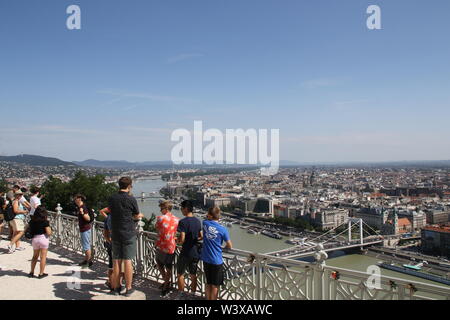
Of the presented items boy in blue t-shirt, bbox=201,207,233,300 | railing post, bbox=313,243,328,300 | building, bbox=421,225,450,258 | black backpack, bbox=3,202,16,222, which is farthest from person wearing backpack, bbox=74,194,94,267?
building, bbox=421,225,450,258

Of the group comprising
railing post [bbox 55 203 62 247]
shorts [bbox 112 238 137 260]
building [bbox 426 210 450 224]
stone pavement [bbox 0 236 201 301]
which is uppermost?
shorts [bbox 112 238 137 260]

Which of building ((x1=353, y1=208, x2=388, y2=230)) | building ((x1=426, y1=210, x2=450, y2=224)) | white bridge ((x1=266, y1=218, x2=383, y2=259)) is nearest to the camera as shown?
white bridge ((x1=266, y1=218, x2=383, y2=259))

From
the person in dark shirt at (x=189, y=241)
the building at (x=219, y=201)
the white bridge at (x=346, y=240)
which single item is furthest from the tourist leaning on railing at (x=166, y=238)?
the building at (x=219, y=201)

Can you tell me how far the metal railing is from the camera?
6.98 ft

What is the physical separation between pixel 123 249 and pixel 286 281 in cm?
131

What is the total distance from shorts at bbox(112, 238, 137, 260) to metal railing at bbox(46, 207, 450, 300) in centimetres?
46

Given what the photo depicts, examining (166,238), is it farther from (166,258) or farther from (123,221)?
(123,221)

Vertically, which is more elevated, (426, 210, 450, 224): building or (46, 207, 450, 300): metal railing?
(46, 207, 450, 300): metal railing

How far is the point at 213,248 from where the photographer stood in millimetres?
2572

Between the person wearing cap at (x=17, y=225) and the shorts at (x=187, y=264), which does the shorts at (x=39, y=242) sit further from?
the shorts at (x=187, y=264)

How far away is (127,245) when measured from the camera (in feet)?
9.25

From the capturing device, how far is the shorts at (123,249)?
111 inches

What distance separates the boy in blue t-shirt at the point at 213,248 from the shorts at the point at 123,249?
2.12 ft

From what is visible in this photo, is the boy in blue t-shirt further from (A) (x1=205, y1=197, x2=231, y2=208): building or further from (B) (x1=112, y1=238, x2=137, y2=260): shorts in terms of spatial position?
(A) (x1=205, y1=197, x2=231, y2=208): building
